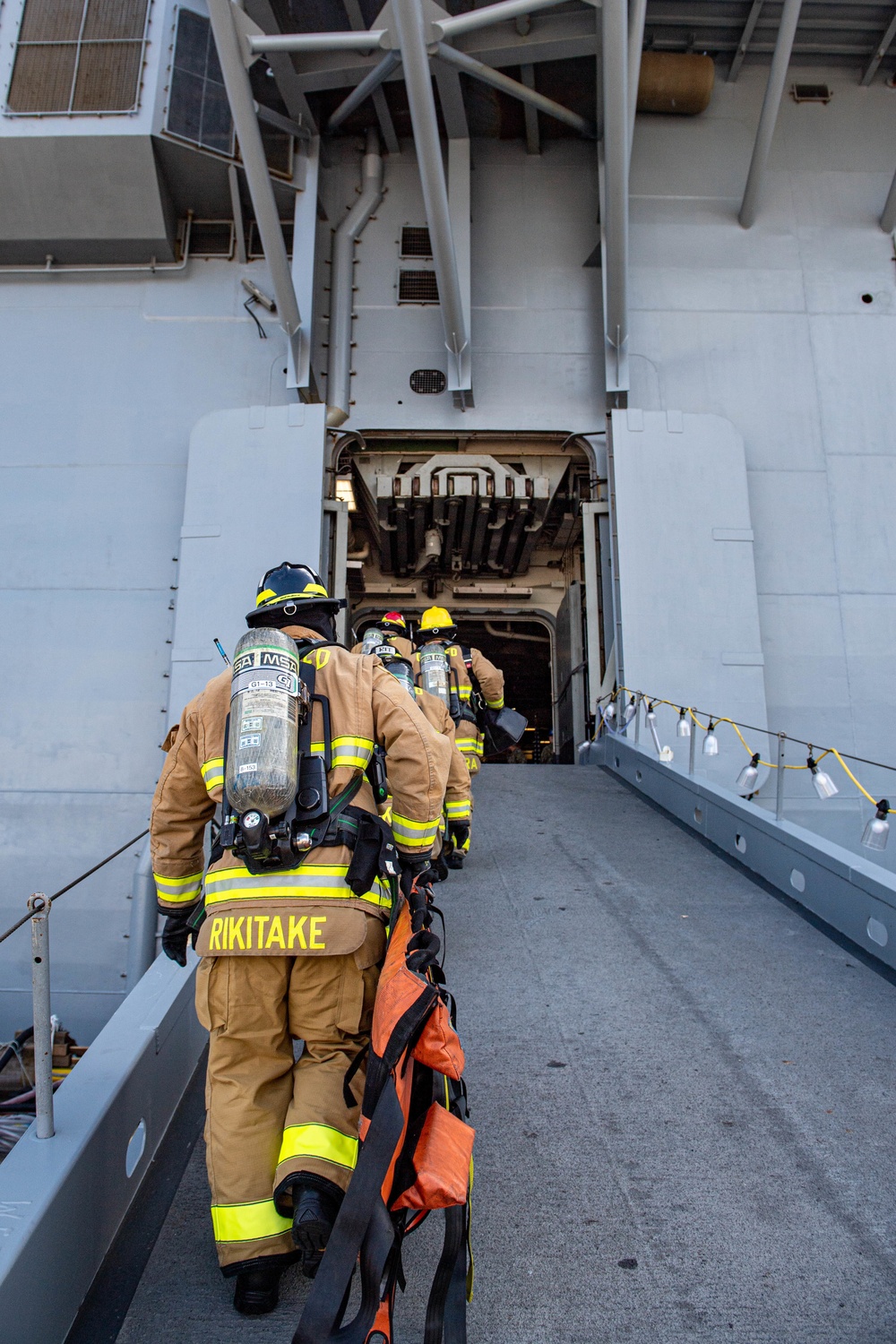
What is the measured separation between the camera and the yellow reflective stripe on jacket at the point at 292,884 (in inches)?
85.7

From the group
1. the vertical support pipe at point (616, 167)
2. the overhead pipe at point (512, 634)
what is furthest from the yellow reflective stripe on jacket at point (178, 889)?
the overhead pipe at point (512, 634)

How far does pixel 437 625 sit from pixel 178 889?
4274 mm

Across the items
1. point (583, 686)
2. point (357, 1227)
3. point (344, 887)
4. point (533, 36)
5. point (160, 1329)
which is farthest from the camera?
point (583, 686)

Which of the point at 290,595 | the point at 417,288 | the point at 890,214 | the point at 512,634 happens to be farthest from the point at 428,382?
the point at 290,595

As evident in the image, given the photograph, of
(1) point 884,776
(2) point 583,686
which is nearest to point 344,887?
(1) point 884,776

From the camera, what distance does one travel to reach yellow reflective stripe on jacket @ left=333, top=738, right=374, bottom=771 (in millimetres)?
2338

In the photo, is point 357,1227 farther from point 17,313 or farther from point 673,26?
point 673,26

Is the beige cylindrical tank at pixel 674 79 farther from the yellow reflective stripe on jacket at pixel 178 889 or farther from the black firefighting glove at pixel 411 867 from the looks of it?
the yellow reflective stripe on jacket at pixel 178 889

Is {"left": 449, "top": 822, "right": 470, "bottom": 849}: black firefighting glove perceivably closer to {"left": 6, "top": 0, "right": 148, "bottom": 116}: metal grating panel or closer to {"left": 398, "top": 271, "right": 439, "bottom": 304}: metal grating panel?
{"left": 398, "top": 271, "right": 439, "bottom": 304}: metal grating panel

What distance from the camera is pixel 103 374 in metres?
9.49

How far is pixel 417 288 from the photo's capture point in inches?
385

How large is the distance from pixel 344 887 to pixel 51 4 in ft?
36.9

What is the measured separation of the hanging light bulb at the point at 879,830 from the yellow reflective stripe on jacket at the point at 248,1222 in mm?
3216

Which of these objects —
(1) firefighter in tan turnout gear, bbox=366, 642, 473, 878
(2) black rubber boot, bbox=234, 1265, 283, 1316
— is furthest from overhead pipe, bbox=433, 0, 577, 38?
(2) black rubber boot, bbox=234, 1265, 283, 1316
